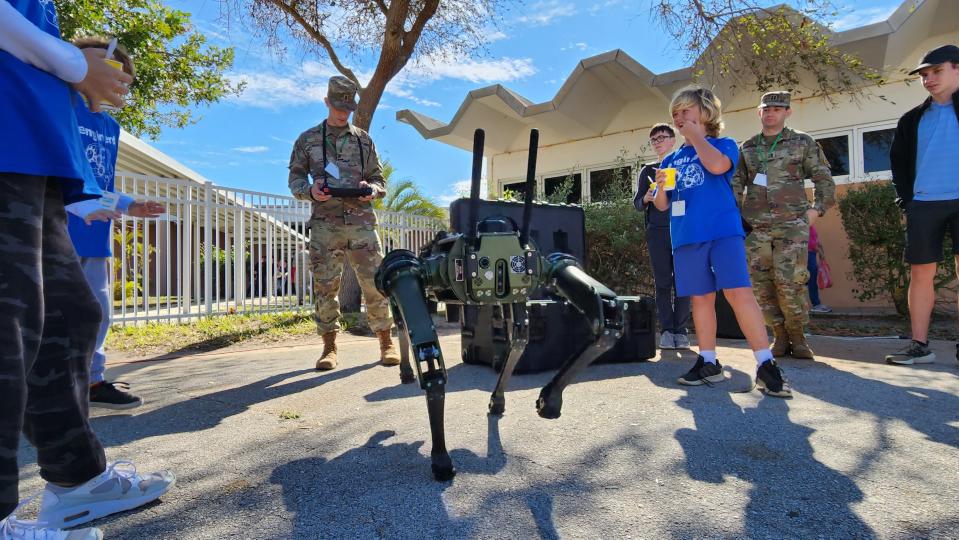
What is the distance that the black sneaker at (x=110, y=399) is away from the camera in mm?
2936

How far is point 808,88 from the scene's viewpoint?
28.4 feet

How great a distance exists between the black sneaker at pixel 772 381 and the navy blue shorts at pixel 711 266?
483mm

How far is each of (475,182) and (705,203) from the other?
5.78 feet

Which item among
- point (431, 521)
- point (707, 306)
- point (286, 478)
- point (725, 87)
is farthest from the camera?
point (725, 87)

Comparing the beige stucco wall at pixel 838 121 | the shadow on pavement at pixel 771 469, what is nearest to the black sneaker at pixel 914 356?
the shadow on pavement at pixel 771 469

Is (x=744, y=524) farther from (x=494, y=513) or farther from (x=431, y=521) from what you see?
(x=431, y=521)

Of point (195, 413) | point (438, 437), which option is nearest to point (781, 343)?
point (438, 437)

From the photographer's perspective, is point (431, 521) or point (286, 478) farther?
point (286, 478)

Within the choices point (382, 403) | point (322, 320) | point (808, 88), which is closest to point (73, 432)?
point (382, 403)

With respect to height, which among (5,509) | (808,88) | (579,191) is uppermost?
(808,88)

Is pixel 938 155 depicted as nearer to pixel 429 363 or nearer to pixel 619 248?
pixel 619 248

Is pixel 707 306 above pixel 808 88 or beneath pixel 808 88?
beneath

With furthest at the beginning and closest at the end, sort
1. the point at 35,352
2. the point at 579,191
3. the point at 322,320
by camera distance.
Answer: the point at 579,191 → the point at 322,320 → the point at 35,352

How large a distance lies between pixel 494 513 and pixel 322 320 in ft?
9.71
